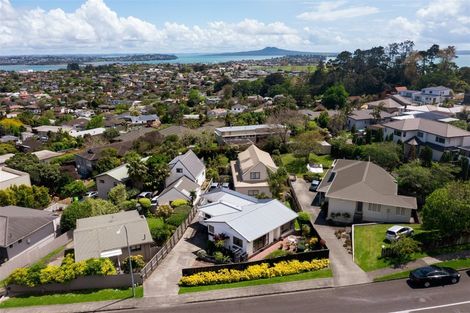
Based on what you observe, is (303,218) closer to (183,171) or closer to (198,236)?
(198,236)

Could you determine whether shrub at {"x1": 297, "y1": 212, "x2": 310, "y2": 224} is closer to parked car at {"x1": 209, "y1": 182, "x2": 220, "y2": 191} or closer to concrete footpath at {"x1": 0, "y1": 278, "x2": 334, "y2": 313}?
concrete footpath at {"x1": 0, "y1": 278, "x2": 334, "y2": 313}

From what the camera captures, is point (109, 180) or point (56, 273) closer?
point (56, 273)

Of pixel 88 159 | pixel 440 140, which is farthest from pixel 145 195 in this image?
pixel 440 140

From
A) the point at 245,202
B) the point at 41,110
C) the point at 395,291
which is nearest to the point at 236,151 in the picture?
the point at 245,202

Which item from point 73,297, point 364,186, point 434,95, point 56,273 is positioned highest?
point 434,95

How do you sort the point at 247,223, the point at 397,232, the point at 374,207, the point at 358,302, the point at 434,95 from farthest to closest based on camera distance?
the point at 434,95 < the point at 374,207 < the point at 247,223 < the point at 397,232 < the point at 358,302
